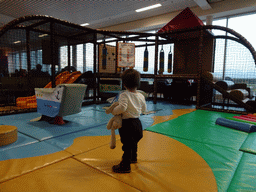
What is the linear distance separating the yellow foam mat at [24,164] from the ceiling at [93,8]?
739cm

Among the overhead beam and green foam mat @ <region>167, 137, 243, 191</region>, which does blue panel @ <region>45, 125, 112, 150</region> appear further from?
the overhead beam

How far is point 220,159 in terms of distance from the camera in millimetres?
1585

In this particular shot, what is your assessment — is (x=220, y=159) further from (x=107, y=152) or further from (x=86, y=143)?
(x=86, y=143)

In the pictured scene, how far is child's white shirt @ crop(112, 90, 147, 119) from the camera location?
129 cm

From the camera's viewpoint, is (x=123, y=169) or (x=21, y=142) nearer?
(x=123, y=169)

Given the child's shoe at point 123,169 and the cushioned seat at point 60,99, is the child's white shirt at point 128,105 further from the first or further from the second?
the cushioned seat at point 60,99

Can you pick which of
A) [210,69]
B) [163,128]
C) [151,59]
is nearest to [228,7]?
[210,69]

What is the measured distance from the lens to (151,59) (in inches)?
208

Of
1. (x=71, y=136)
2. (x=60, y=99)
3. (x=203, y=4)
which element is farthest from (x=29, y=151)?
(x=203, y=4)

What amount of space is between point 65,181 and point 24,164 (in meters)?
0.47

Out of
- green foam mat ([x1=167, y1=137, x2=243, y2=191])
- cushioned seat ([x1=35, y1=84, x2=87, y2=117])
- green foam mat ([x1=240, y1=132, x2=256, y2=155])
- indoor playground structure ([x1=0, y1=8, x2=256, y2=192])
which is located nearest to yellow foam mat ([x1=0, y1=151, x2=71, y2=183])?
indoor playground structure ([x1=0, y1=8, x2=256, y2=192])

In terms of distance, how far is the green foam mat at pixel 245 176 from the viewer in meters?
1.17

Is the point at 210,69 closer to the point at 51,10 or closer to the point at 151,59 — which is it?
the point at 151,59

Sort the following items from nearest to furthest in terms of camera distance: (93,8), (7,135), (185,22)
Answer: (7,135) < (185,22) < (93,8)
